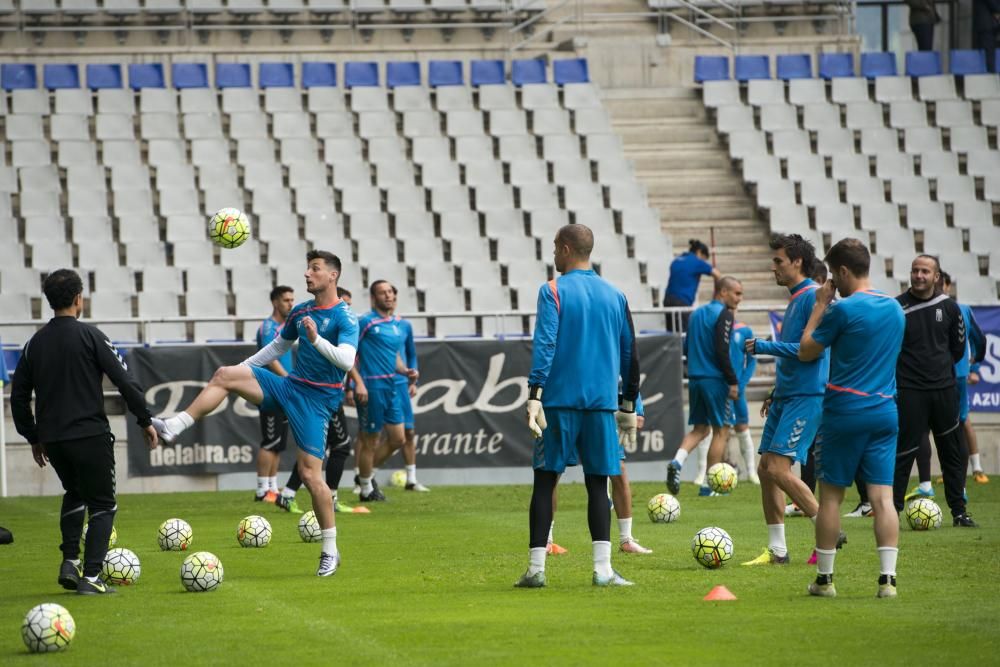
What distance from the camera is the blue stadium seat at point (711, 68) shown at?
29.2 meters

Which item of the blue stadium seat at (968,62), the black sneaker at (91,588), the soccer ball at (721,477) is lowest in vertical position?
the soccer ball at (721,477)

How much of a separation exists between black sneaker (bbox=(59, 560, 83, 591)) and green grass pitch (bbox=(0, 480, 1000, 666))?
0.32 ft

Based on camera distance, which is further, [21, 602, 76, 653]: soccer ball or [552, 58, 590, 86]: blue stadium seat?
[552, 58, 590, 86]: blue stadium seat

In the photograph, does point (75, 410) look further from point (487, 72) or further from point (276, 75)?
point (487, 72)

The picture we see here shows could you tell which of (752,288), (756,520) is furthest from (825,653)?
(752,288)

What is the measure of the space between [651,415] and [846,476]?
11.6 meters

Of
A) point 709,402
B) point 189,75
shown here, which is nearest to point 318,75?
point 189,75

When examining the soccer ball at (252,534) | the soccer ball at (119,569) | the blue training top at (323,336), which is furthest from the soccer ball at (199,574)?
the soccer ball at (252,534)

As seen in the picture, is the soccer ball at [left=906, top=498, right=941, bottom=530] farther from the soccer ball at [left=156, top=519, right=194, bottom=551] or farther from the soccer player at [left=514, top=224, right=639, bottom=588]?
the soccer ball at [left=156, top=519, right=194, bottom=551]

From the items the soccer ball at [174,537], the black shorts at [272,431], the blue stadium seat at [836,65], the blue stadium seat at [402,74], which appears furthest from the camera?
the blue stadium seat at [836,65]

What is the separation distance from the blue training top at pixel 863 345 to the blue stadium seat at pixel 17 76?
871 inches

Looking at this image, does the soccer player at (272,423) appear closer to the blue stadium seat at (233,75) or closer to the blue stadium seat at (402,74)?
the blue stadium seat at (233,75)

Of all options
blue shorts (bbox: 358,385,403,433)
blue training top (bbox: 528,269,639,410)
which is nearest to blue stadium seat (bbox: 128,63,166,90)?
blue shorts (bbox: 358,385,403,433)

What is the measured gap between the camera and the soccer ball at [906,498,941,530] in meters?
13.0
